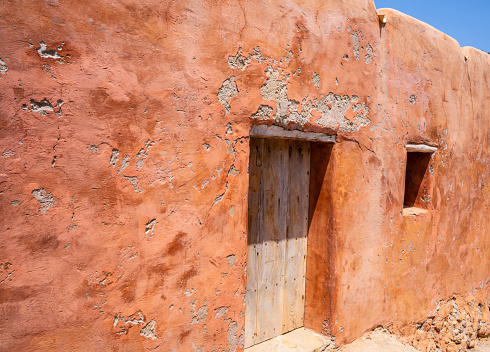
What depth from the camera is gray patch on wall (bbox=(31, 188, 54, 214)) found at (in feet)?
5.46

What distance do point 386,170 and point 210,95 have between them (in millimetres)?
2004

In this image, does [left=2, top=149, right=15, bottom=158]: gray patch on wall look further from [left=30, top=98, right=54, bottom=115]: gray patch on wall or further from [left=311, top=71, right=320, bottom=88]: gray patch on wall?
[left=311, top=71, right=320, bottom=88]: gray patch on wall

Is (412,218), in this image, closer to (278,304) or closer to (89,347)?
(278,304)

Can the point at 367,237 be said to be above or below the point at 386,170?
below

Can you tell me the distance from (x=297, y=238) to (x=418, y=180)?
188cm

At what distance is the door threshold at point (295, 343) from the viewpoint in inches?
111

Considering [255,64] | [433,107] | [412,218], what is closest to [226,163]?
[255,64]

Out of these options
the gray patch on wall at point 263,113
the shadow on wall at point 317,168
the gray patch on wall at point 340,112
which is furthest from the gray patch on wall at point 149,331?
the gray patch on wall at point 340,112

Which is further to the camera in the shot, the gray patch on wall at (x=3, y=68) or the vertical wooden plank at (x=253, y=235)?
the vertical wooden plank at (x=253, y=235)

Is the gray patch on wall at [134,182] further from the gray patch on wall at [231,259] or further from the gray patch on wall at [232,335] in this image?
the gray patch on wall at [232,335]

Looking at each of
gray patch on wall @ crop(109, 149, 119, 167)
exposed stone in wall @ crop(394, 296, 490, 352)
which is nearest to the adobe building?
gray patch on wall @ crop(109, 149, 119, 167)

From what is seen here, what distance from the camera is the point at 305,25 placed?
2668 millimetres

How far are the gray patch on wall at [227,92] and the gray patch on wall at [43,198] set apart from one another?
1.05 metres

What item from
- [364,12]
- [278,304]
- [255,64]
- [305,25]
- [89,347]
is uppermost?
[364,12]
